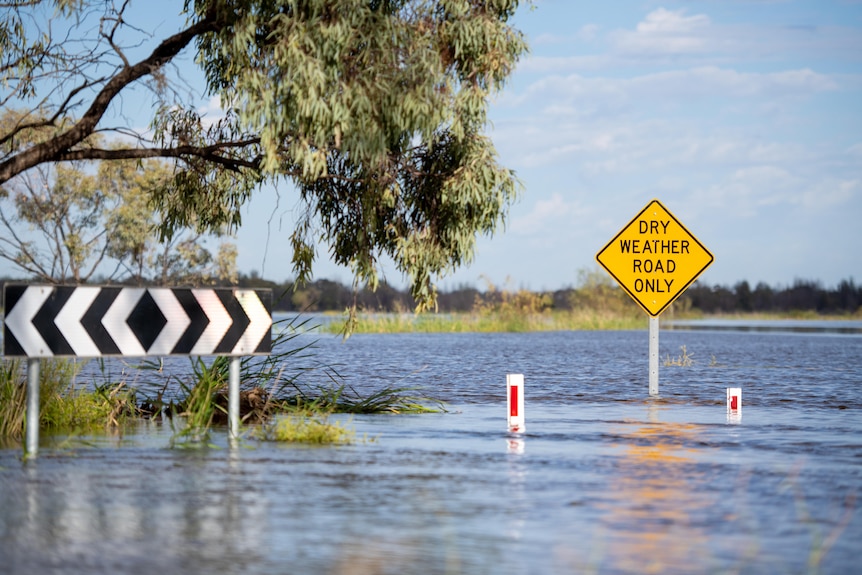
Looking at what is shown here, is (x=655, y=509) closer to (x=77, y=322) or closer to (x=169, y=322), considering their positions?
(x=169, y=322)

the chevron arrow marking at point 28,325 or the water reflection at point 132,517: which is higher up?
the chevron arrow marking at point 28,325

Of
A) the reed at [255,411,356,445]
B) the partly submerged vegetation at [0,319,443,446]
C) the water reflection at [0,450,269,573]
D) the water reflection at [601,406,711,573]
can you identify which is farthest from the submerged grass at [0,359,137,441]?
the water reflection at [601,406,711,573]

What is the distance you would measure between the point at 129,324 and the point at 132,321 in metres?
0.05

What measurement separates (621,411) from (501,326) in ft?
174

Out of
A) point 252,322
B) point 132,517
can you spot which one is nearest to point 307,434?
point 252,322

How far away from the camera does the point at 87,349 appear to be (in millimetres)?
12430

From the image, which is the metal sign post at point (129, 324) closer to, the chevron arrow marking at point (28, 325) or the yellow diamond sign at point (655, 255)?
the chevron arrow marking at point (28, 325)

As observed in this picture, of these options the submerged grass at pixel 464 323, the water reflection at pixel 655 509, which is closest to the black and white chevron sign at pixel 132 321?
the water reflection at pixel 655 509

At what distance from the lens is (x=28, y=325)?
12156 mm

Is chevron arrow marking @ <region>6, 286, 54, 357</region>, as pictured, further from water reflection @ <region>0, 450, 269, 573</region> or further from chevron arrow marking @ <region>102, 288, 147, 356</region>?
water reflection @ <region>0, 450, 269, 573</region>

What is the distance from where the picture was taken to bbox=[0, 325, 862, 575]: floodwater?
7.70m

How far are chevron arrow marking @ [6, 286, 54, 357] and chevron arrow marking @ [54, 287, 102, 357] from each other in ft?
0.70

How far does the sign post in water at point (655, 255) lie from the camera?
22.7m

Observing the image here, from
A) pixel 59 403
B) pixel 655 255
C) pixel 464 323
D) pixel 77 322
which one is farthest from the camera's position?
pixel 464 323
